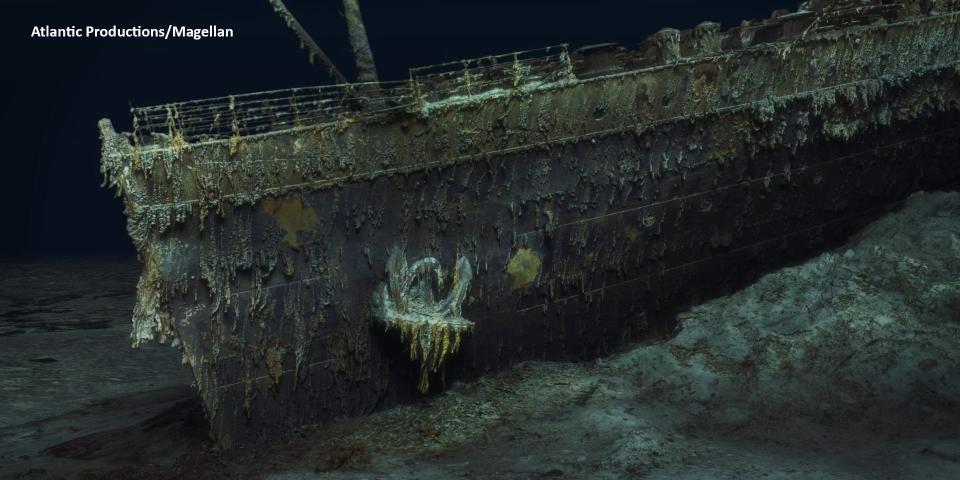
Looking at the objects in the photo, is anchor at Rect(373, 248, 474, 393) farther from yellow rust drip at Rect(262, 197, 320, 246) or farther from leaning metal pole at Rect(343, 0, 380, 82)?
leaning metal pole at Rect(343, 0, 380, 82)

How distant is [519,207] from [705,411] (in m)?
2.37

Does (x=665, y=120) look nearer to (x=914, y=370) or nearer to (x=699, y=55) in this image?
(x=699, y=55)

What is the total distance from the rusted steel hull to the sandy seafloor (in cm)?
41

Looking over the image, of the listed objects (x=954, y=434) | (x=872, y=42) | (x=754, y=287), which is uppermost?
(x=872, y=42)

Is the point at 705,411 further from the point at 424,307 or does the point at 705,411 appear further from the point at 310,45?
the point at 310,45

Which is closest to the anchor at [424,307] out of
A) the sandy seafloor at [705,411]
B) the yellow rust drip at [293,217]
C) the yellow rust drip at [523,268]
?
the yellow rust drip at [523,268]

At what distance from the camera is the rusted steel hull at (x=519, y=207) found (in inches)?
290

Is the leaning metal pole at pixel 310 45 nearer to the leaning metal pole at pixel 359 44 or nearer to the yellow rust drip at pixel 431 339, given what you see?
the leaning metal pole at pixel 359 44

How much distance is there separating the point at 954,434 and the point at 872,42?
15.6ft

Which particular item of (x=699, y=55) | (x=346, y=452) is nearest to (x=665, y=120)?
(x=699, y=55)

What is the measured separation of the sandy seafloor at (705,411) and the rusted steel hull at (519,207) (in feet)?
1.34

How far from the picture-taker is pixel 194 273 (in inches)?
288

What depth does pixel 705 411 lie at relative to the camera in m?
7.35

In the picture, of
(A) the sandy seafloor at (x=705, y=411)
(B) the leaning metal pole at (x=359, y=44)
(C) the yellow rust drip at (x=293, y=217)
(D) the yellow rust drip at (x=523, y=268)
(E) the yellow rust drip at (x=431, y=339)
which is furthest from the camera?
(B) the leaning metal pole at (x=359, y=44)
